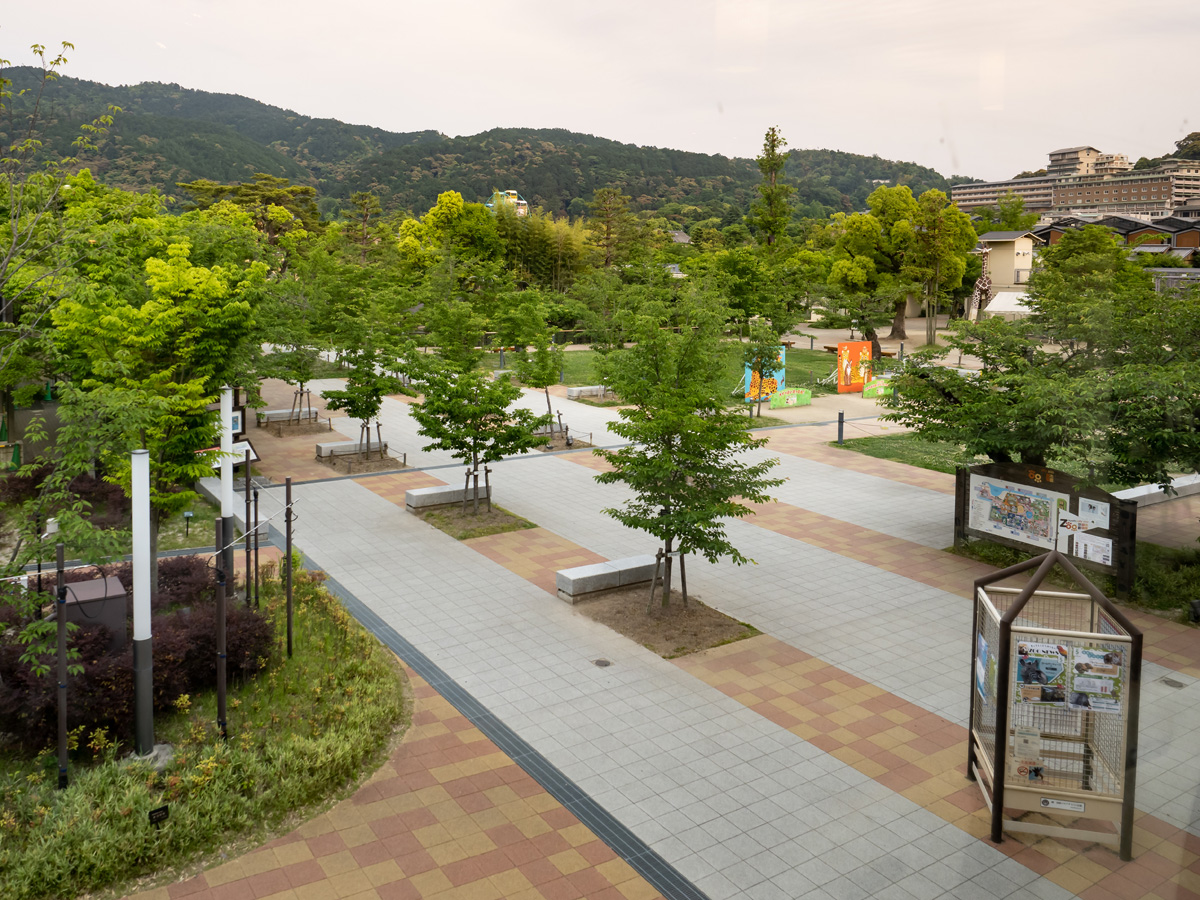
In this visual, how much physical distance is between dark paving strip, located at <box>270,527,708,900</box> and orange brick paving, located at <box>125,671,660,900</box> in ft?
0.32

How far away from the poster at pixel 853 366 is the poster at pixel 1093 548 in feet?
77.2

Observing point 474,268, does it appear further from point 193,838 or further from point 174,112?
point 174,112

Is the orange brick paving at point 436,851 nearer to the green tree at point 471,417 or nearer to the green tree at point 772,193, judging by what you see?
the green tree at point 471,417

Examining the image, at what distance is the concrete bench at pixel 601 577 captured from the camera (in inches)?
522

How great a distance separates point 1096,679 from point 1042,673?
1.31ft

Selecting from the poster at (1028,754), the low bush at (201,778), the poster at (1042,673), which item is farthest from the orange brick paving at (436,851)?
the poster at (1042,673)

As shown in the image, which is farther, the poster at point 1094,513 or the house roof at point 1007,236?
the house roof at point 1007,236

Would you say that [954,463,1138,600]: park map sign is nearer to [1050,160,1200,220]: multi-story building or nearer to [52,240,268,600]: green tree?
[1050,160,1200,220]: multi-story building

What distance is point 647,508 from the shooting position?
12711 mm

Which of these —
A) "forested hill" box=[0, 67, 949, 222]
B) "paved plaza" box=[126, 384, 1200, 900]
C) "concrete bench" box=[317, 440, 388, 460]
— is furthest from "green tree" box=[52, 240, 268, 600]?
"forested hill" box=[0, 67, 949, 222]

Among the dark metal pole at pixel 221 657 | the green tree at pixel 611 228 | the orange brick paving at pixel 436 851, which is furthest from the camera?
the green tree at pixel 611 228

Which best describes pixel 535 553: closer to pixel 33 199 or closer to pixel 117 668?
pixel 117 668

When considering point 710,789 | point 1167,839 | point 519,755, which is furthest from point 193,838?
point 1167,839

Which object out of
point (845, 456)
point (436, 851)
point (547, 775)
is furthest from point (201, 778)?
point (845, 456)
